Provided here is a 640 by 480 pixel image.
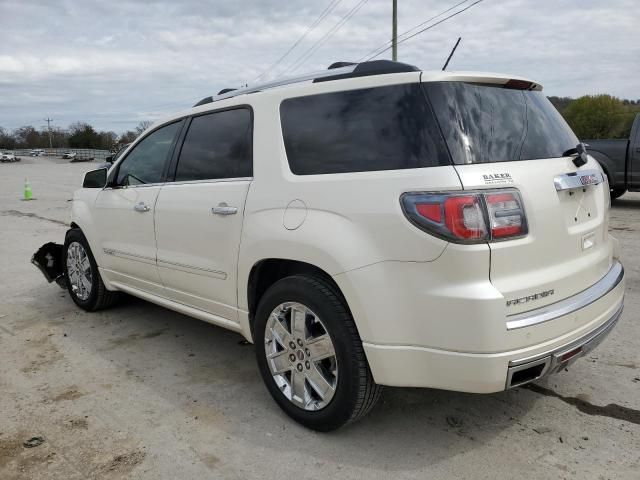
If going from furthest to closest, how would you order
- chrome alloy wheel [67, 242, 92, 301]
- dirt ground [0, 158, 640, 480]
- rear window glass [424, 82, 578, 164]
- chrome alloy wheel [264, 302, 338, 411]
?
chrome alloy wheel [67, 242, 92, 301] → chrome alloy wheel [264, 302, 338, 411] → dirt ground [0, 158, 640, 480] → rear window glass [424, 82, 578, 164]

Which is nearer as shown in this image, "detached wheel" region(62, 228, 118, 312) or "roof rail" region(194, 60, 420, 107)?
"roof rail" region(194, 60, 420, 107)

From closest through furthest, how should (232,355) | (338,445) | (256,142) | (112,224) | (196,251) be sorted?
(338,445), (256,142), (196,251), (232,355), (112,224)

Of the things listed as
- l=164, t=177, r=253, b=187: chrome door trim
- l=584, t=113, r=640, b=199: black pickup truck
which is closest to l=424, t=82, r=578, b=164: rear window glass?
l=164, t=177, r=253, b=187: chrome door trim

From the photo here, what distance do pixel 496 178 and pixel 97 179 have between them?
373 centimetres

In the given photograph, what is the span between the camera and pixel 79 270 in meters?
5.37

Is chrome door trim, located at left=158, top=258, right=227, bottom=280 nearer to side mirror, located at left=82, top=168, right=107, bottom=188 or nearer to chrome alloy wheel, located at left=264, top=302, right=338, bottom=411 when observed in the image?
chrome alloy wheel, located at left=264, top=302, right=338, bottom=411

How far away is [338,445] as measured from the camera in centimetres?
287

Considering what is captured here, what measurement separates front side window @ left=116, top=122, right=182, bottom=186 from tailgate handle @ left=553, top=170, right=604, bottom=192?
2.67 m

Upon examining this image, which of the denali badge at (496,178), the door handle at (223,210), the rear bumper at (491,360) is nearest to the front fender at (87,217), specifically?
the door handle at (223,210)

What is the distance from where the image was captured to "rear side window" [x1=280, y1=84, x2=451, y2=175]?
8.30 feet

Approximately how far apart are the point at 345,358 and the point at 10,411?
216 centimetres

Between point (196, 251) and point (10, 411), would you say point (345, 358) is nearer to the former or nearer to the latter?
point (196, 251)

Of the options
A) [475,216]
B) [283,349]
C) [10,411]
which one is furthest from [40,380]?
[475,216]

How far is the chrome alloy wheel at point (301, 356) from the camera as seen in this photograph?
9.36 feet
